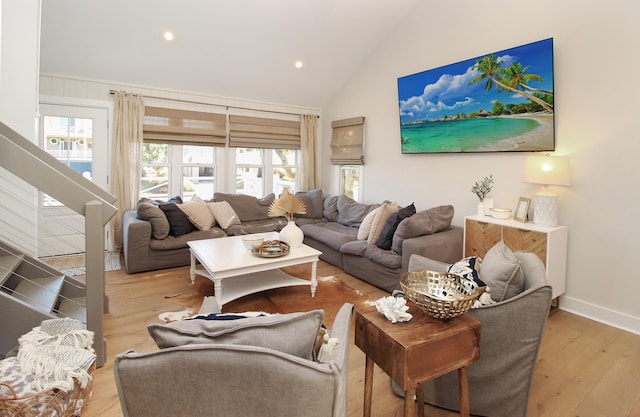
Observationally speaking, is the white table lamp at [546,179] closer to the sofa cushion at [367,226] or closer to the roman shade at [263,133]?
the sofa cushion at [367,226]

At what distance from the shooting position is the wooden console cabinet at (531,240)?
9.55 feet

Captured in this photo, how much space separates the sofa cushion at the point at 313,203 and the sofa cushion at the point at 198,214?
58.2 inches

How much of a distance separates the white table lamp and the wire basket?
1.96 m

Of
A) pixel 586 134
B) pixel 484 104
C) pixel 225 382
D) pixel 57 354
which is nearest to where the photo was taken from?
pixel 225 382

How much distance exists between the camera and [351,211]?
4.99 meters

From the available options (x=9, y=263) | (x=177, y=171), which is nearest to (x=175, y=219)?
(x=177, y=171)

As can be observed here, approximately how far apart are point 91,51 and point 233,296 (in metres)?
3.43

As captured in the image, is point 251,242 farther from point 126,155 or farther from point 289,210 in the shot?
point 126,155

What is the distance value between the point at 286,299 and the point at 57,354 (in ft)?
6.08

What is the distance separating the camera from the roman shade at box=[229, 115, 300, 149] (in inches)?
213

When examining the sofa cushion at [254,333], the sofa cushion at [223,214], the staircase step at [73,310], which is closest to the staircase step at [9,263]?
the staircase step at [73,310]

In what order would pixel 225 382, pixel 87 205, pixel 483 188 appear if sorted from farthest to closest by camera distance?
pixel 483 188 < pixel 87 205 < pixel 225 382

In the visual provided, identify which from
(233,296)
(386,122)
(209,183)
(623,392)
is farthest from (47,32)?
(623,392)

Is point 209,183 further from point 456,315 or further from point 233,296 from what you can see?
point 456,315
